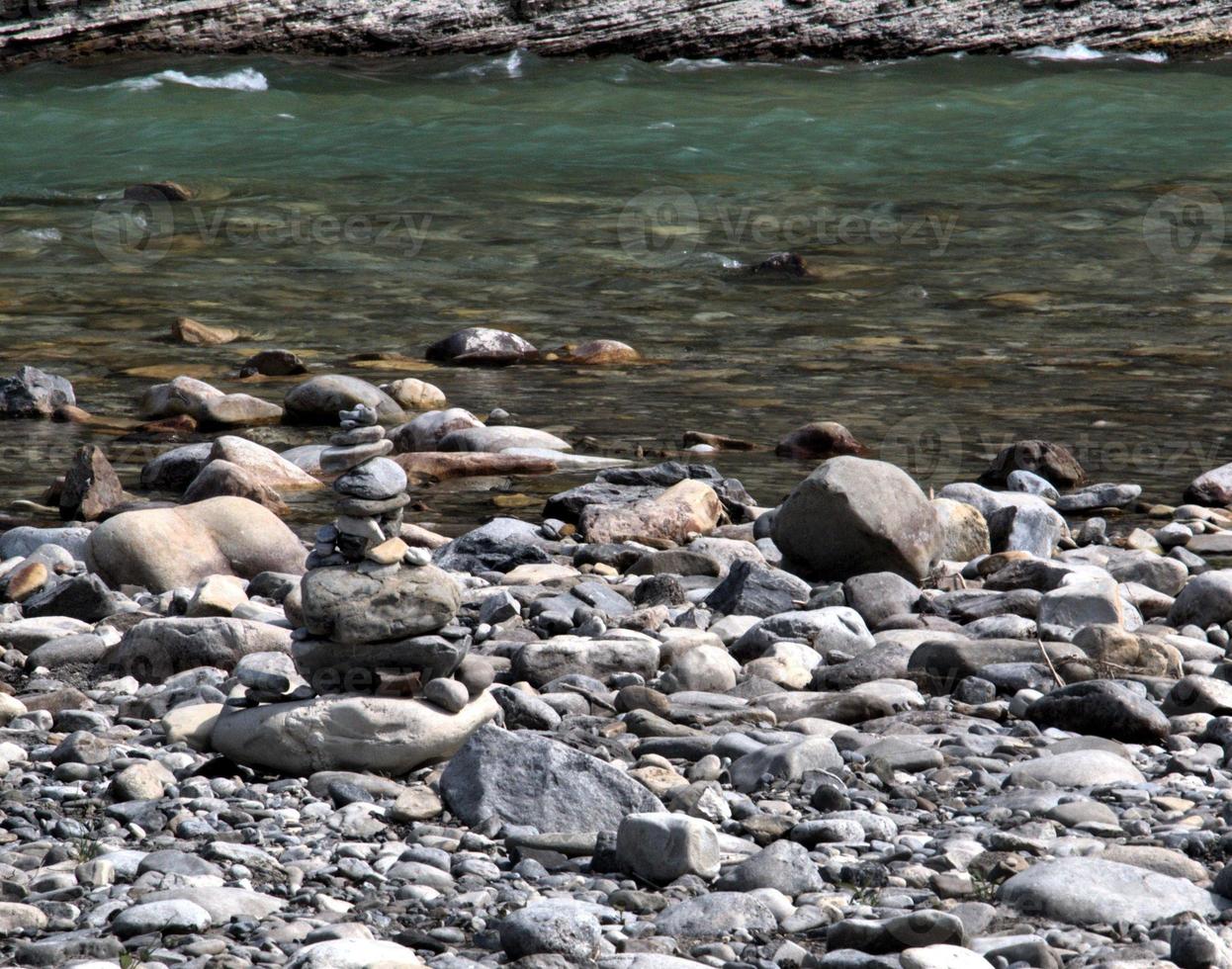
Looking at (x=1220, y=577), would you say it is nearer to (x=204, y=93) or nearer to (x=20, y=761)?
(x=20, y=761)

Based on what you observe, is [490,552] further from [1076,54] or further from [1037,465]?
[1076,54]

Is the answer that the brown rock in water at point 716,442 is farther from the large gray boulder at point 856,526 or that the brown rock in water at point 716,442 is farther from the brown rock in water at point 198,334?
the brown rock in water at point 198,334

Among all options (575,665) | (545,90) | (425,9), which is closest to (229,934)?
(575,665)

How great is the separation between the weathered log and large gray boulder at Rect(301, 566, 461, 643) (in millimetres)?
23772

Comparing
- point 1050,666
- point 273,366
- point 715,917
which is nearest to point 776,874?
point 715,917

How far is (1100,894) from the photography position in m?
2.41

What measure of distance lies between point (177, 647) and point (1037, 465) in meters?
3.78

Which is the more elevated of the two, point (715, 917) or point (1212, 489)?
point (715, 917)

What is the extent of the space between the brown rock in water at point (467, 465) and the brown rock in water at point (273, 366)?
2.17m

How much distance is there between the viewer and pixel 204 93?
22.7 meters

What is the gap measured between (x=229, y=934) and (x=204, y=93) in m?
22.0

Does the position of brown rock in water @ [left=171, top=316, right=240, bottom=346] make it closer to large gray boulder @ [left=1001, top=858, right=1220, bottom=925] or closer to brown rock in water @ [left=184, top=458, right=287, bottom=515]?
brown rock in water @ [left=184, top=458, right=287, bottom=515]
